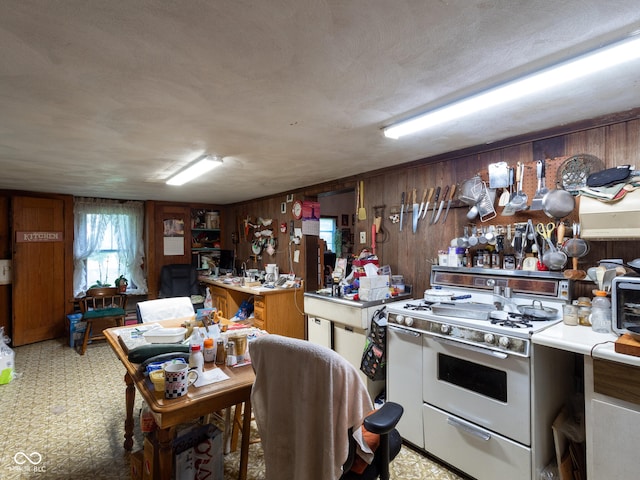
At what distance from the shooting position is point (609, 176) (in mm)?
1830

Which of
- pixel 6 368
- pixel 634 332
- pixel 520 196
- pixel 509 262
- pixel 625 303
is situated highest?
pixel 520 196

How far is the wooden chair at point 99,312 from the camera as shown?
422 cm

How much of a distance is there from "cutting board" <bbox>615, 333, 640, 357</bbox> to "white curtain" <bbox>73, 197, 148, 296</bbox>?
19.1 feet

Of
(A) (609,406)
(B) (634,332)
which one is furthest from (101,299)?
(B) (634,332)

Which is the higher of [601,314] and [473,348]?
[601,314]

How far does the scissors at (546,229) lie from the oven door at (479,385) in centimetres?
92

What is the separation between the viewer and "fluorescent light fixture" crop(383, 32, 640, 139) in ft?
4.17

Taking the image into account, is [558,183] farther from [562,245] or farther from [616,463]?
[616,463]

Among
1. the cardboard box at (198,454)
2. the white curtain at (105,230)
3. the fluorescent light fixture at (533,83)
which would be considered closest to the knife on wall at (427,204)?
the fluorescent light fixture at (533,83)

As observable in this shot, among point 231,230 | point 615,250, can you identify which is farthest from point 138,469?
point 231,230

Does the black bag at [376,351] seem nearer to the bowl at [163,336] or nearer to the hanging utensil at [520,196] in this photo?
the hanging utensil at [520,196]

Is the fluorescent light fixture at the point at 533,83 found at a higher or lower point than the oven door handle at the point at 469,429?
higher

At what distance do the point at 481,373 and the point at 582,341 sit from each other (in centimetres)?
55

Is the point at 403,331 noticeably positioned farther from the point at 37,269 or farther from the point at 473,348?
the point at 37,269
